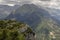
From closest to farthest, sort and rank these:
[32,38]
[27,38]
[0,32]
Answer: [0,32], [27,38], [32,38]

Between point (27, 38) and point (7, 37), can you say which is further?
point (27, 38)

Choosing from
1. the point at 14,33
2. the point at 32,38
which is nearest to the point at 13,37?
the point at 14,33

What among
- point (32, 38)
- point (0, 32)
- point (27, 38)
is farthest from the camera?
point (32, 38)

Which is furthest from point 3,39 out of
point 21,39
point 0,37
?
point 21,39

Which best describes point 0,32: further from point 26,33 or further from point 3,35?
point 26,33

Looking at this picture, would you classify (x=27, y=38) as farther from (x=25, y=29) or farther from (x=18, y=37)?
(x=18, y=37)

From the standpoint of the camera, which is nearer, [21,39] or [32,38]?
[21,39]

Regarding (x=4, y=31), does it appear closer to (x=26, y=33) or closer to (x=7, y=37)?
(x=7, y=37)

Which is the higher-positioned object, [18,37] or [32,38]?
[18,37]

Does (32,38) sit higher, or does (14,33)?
(14,33)
